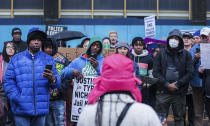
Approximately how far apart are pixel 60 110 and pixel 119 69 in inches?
167

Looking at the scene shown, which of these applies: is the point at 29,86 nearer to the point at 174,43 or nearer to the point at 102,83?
the point at 102,83

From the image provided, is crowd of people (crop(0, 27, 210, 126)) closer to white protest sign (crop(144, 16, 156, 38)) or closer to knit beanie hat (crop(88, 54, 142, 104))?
knit beanie hat (crop(88, 54, 142, 104))

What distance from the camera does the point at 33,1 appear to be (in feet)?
62.6

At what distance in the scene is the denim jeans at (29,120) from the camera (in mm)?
5801

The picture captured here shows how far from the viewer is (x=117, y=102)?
10.5 ft

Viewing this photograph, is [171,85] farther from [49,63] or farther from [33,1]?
[33,1]

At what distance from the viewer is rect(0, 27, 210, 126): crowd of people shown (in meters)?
3.21

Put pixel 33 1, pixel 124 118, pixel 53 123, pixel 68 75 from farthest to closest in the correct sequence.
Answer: pixel 33 1 → pixel 53 123 → pixel 68 75 → pixel 124 118

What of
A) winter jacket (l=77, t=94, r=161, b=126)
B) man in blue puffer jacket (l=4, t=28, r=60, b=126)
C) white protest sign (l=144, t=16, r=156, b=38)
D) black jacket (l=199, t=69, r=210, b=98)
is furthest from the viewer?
white protest sign (l=144, t=16, r=156, b=38)

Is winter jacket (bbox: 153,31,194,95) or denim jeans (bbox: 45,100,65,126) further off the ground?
winter jacket (bbox: 153,31,194,95)

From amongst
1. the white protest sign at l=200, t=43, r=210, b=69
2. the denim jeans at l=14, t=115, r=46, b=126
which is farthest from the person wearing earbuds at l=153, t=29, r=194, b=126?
the denim jeans at l=14, t=115, r=46, b=126

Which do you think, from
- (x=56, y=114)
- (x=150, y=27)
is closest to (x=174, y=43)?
(x=56, y=114)

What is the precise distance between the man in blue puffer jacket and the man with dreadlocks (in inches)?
101

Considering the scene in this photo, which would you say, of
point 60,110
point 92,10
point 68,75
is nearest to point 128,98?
point 68,75
